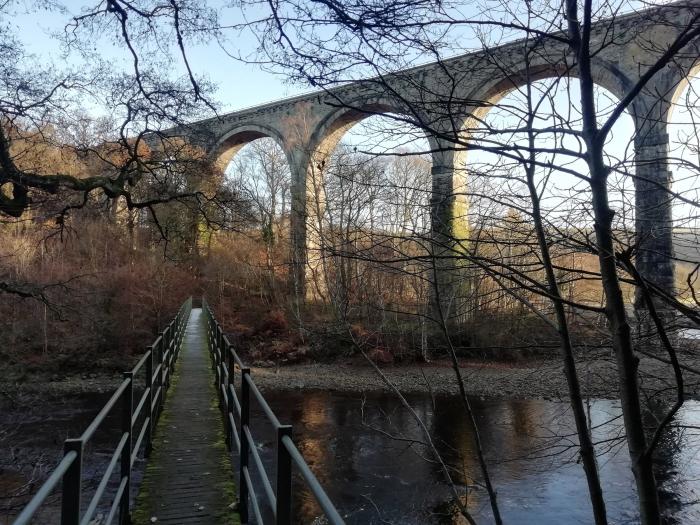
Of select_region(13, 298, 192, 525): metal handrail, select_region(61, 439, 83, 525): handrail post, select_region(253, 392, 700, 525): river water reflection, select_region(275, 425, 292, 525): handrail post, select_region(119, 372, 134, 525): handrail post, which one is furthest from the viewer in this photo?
select_region(253, 392, 700, 525): river water reflection

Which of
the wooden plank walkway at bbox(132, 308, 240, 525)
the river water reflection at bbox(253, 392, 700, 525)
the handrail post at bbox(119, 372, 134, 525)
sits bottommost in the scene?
the river water reflection at bbox(253, 392, 700, 525)

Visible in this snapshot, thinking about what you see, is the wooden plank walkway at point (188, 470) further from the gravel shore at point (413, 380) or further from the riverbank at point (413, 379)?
the gravel shore at point (413, 380)

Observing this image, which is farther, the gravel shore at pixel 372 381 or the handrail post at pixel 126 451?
the gravel shore at pixel 372 381

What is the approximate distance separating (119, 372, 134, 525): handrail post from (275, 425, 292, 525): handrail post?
5.04ft

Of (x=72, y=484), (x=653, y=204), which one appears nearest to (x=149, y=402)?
(x=72, y=484)

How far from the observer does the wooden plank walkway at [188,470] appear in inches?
133

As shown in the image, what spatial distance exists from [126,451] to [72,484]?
160cm

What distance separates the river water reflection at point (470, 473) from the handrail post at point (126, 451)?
2.50m

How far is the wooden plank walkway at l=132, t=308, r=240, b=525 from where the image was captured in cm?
338

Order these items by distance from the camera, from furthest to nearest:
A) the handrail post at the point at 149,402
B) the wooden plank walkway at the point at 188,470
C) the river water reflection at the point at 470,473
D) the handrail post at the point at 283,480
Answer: the river water reflection at the point at 470,473
the handrail post at the point at 149,402
the wooden plank walkway at the point at 188,470
the handrail post at the point at 283,480

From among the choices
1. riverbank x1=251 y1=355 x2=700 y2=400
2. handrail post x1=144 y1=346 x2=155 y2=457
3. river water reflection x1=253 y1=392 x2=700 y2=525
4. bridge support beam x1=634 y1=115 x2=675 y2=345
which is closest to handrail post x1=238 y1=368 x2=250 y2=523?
handrail post x1=144 y1=346 x2=155 y2=457

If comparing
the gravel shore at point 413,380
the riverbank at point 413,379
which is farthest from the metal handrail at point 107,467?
the gravel shore at point 413,380

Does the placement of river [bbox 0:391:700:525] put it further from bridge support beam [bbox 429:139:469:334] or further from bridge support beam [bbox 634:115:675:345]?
bridge support beam [bbox 634:115:675:345]

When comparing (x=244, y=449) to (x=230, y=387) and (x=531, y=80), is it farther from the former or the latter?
(x=531, y=80)
